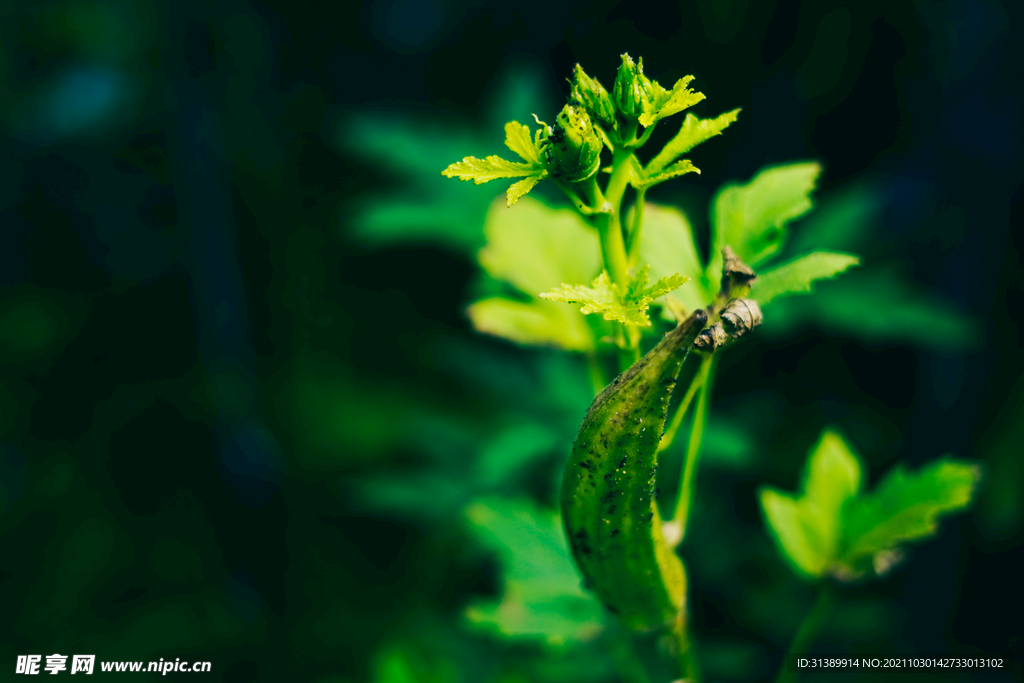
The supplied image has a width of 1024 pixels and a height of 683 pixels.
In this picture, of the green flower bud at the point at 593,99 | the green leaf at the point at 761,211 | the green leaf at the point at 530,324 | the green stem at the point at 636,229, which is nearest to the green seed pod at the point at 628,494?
the green stem at the point at 636,229

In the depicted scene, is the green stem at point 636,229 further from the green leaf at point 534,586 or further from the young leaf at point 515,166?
the green leaf at point 534,586

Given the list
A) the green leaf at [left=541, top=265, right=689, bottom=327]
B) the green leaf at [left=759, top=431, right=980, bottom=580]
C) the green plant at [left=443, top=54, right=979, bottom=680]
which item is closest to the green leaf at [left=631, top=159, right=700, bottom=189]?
the green plant at [left=443, top=54, right=979, bottom=680]

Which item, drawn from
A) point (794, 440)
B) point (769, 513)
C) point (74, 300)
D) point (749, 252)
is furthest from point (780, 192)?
point (74, 300)

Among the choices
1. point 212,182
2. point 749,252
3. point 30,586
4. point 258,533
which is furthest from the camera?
point 30,586

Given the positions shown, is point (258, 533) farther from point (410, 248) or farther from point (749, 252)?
point (749, 252)

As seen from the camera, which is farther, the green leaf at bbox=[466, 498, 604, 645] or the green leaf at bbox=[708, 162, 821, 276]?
the green leaf at bbox=[466, 498, 604, 645]

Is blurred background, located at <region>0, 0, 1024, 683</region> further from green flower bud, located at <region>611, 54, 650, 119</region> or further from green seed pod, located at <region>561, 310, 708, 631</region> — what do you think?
green flower bud, located at <region>611, 54, 650, 119</region>
